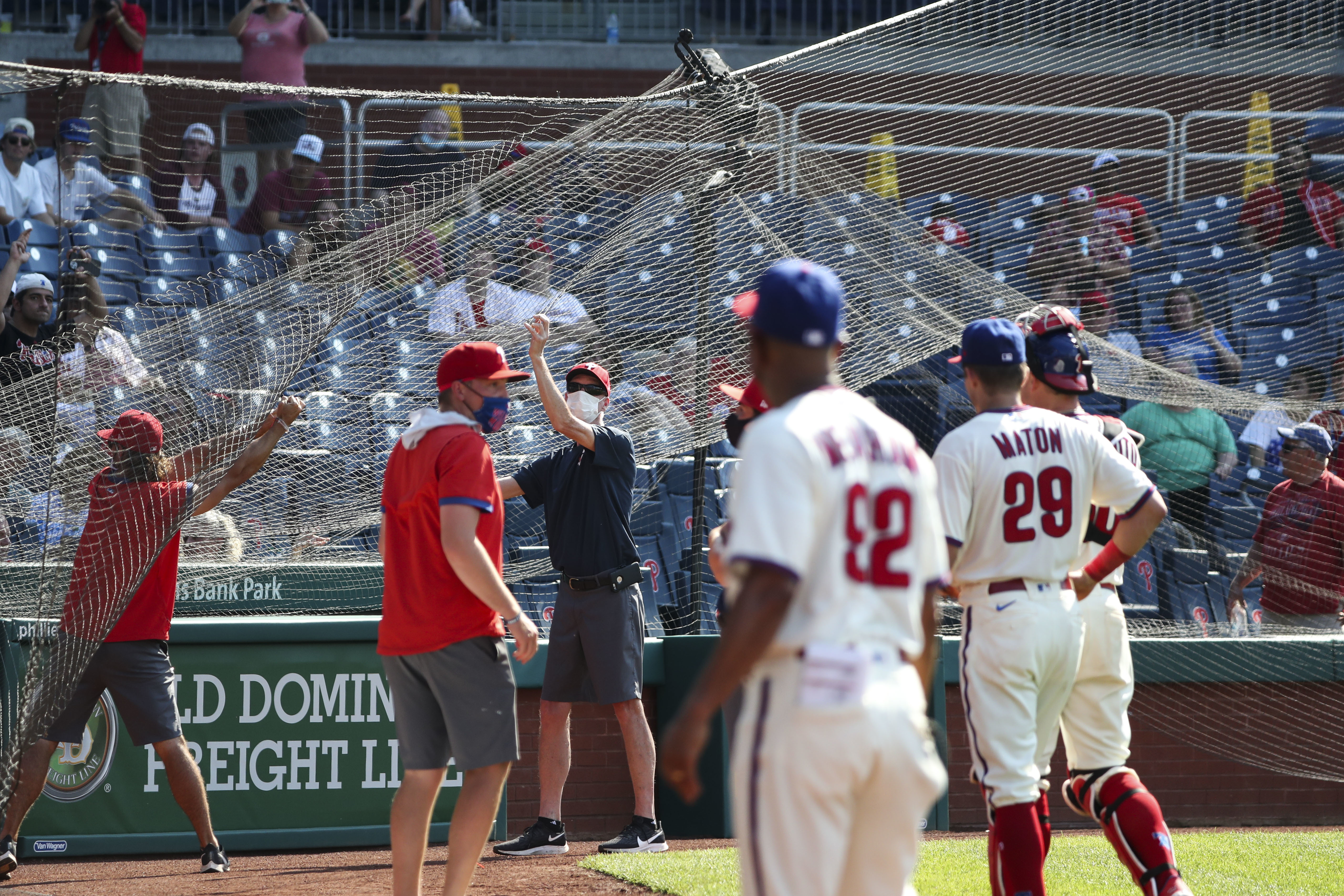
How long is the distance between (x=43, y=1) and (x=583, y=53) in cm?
596

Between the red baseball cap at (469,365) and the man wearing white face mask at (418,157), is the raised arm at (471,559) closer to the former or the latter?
the red baseball cap at (469,365)

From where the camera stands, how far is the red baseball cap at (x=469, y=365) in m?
4.57

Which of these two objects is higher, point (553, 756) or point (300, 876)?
point (553, 756)

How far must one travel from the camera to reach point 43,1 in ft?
50.2

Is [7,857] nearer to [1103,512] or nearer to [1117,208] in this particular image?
[1103,512]

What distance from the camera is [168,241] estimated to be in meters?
10.2

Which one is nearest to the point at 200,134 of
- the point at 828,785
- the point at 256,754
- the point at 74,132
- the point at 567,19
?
the point at 74,132

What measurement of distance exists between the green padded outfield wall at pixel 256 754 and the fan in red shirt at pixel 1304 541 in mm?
4599

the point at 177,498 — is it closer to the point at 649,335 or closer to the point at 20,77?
the point at 20,77

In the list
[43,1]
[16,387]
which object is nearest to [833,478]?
[16,387]

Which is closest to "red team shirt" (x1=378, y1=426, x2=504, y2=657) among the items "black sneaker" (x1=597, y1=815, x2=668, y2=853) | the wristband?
the wristband

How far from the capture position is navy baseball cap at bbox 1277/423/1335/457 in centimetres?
780

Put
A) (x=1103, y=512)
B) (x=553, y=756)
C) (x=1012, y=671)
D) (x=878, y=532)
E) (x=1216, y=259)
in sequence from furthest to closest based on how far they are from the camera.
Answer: (x=1216, y=259)
(x=553, y=756)
(x=1103, y=512)
(x=1012, y=671)
(x=878, y=532)

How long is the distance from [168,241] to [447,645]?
269 inches
